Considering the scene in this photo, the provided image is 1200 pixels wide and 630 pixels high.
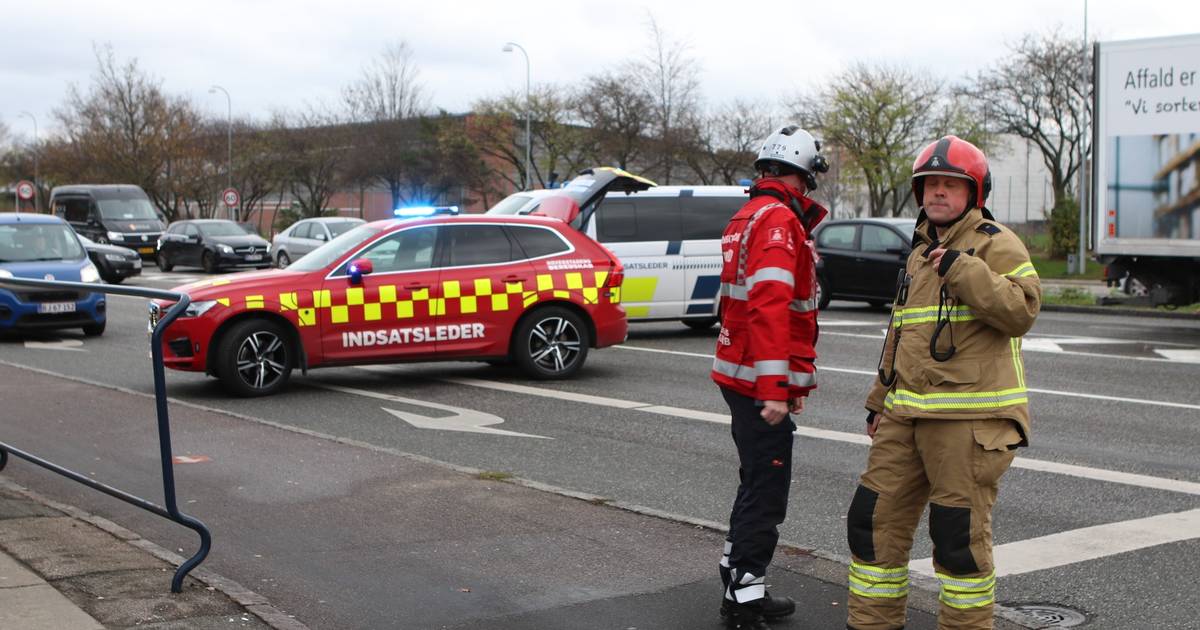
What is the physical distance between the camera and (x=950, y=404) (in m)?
4.00

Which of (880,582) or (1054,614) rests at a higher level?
(880,582)

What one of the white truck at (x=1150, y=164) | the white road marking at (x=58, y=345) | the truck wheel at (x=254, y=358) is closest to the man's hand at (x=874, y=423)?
the truck wheel at (x=254, y=358)

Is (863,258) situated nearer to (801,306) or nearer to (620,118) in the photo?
(801,306)

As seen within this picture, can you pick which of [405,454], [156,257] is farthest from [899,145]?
[405,454]

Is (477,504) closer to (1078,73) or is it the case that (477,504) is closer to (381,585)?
(381,585)

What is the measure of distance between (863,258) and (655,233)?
573 centimetres

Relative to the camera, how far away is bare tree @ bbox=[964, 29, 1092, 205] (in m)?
41.4

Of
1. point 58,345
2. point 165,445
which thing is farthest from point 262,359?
point 58,345

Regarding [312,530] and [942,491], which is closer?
[942,491]

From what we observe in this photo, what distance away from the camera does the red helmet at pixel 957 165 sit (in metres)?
4.05

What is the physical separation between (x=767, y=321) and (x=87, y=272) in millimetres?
14479

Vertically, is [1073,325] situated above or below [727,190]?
below

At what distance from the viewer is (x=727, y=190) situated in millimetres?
16375

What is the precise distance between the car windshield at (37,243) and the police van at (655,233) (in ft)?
22.1
